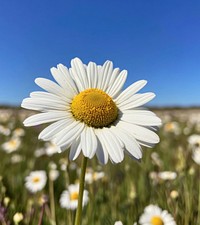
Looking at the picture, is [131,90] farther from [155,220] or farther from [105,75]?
[155,220]

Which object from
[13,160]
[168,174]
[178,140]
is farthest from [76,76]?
[178,140]

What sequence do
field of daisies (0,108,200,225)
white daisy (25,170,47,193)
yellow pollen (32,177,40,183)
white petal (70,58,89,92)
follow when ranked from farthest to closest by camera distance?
1. yellow pollen (32,177,40,183)
2. white daisy (25,170,47,193)
3. field of daisies (0,108,200,225)
4. white petal (70,58,89,92)

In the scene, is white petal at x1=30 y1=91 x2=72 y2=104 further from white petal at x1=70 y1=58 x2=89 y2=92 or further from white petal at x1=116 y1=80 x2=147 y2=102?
white petal at x1=116 y1=80 x2=147 y2=102

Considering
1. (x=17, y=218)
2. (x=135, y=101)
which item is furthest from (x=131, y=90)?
(x=17, y=218)

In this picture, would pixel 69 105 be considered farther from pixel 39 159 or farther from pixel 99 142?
pixel 39 159

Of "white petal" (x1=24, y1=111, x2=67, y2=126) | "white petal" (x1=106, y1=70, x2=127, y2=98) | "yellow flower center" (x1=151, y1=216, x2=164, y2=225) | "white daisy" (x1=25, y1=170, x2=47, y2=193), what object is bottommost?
"yellow flower center" (x1=151, y1=216, x2=164, y2=225)

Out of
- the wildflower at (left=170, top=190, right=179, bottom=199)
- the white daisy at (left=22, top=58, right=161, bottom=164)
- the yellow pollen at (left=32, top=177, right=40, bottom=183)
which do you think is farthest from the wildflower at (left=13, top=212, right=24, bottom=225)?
the yellow pollen at (left=32, top=177, right=40, bottom=183)
